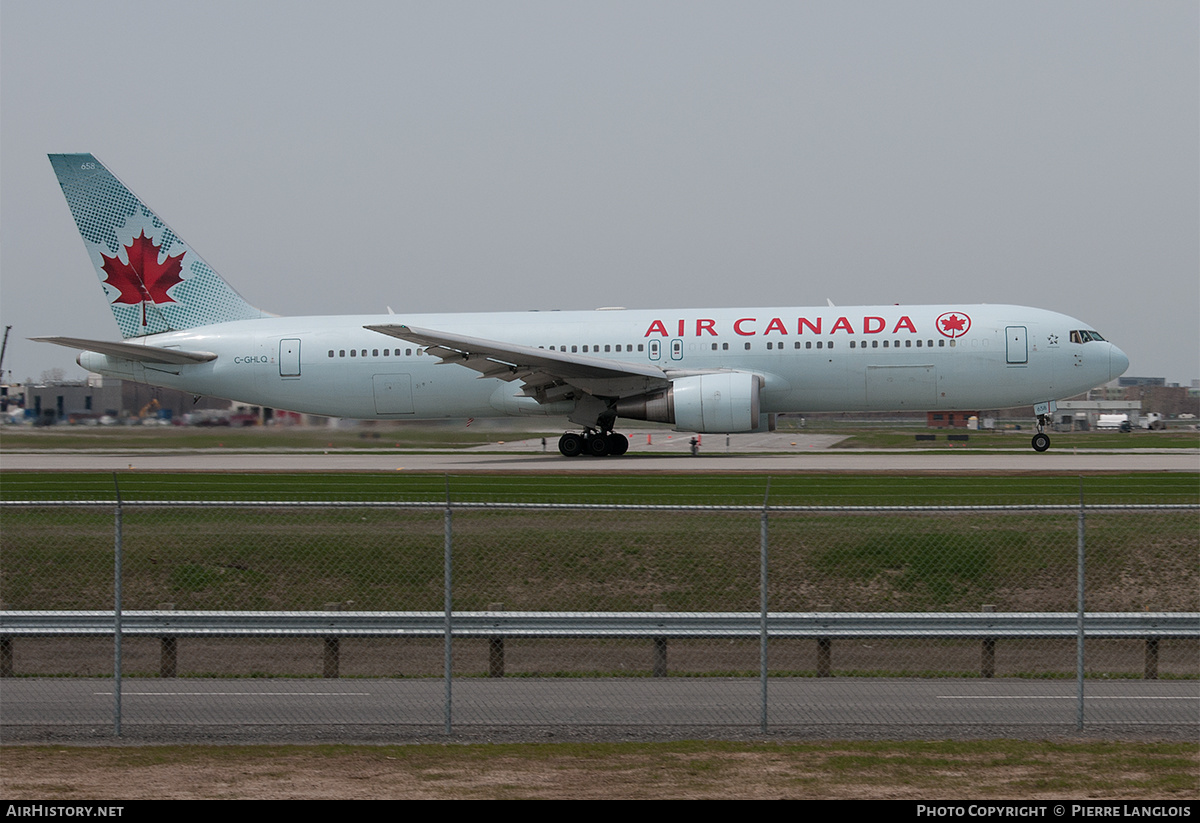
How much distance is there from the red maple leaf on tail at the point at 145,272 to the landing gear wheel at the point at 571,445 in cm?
1347

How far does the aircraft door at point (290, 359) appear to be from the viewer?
1272 inches

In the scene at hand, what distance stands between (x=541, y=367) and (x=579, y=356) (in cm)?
149

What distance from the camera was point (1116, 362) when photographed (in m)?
29.7

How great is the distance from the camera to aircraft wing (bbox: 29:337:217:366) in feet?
97.4

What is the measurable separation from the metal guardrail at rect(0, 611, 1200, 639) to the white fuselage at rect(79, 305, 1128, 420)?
18445mm

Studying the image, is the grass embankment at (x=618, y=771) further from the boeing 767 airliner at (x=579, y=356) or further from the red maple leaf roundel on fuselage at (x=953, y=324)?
the red maple leaf roundel on fuselage at (x=953, y=324)

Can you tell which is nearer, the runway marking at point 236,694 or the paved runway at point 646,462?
the runway marking at point 236,694

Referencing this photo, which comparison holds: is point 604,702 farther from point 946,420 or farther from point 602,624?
point 946,420

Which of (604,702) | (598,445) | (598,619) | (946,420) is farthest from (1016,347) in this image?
(946,420)

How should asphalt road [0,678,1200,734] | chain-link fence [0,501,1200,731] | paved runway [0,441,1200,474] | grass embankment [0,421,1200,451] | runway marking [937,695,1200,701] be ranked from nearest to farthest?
asphalt road [0,678,1200,734] < chain-link fence [0,501,1200,731] < runway marking [937,695,1200,701] < paved runway [0,441,1200,474] < grass embankment [0,421,1200,451]

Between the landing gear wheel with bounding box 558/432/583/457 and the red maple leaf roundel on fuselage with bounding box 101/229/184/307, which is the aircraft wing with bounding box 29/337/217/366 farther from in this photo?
the landing gear wheel with bounding box 558/432/583/457

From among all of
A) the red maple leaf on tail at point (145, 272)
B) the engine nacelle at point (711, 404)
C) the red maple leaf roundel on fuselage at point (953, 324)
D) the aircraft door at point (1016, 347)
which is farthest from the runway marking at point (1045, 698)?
the red maple leaf on tail at point (145, 272)

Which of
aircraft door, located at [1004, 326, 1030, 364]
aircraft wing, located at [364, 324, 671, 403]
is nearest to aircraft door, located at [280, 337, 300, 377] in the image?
aircraft wing, located at [364, 324, 671, 403]
